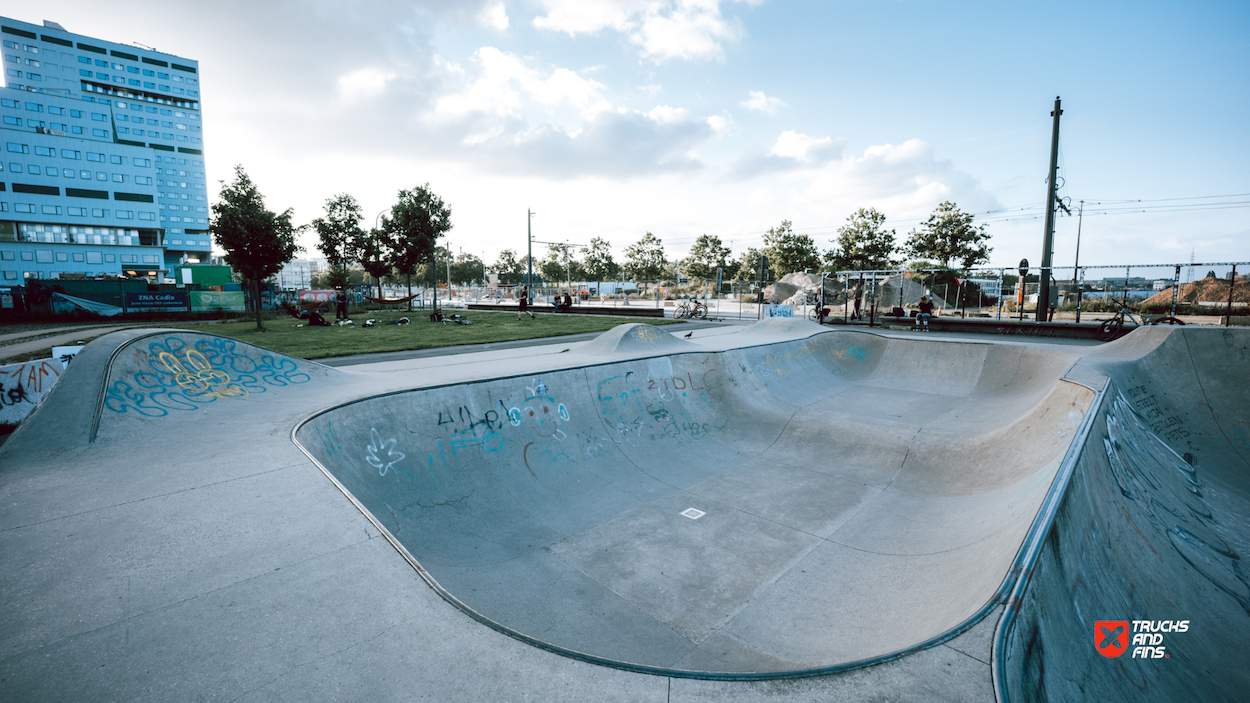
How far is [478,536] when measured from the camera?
5.37m

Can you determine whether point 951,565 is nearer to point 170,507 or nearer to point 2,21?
point 170,507

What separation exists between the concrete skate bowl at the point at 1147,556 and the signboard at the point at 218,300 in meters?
33.8

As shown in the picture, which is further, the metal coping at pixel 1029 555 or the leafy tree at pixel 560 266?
the leafy tree at pixel 560 266

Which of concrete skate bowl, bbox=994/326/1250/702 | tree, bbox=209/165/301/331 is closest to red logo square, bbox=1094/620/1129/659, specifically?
concrete skate bowl, bbox=994/326/1250/702

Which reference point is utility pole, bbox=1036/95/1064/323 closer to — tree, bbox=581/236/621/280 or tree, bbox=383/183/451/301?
tree, bbox=383/183/451/301

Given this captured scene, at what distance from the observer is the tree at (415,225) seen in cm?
3509

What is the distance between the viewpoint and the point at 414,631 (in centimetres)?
263

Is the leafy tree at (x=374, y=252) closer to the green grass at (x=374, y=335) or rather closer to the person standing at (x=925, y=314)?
the green grass at (x=374, y=335)

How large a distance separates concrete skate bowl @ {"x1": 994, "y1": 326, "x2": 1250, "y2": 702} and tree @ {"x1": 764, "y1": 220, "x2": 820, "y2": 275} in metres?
45.9

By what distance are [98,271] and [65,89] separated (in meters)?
45.8

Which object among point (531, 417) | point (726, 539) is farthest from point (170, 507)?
point (726, 539)

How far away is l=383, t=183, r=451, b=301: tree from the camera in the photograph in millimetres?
35094

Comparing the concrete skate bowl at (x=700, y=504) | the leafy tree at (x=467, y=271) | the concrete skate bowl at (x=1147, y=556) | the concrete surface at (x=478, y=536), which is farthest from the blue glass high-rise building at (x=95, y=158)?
the concrete skate bowl at (x=1147, y=556)

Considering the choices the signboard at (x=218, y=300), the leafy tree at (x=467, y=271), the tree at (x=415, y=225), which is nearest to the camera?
the signboard at (x=218, y=300)
